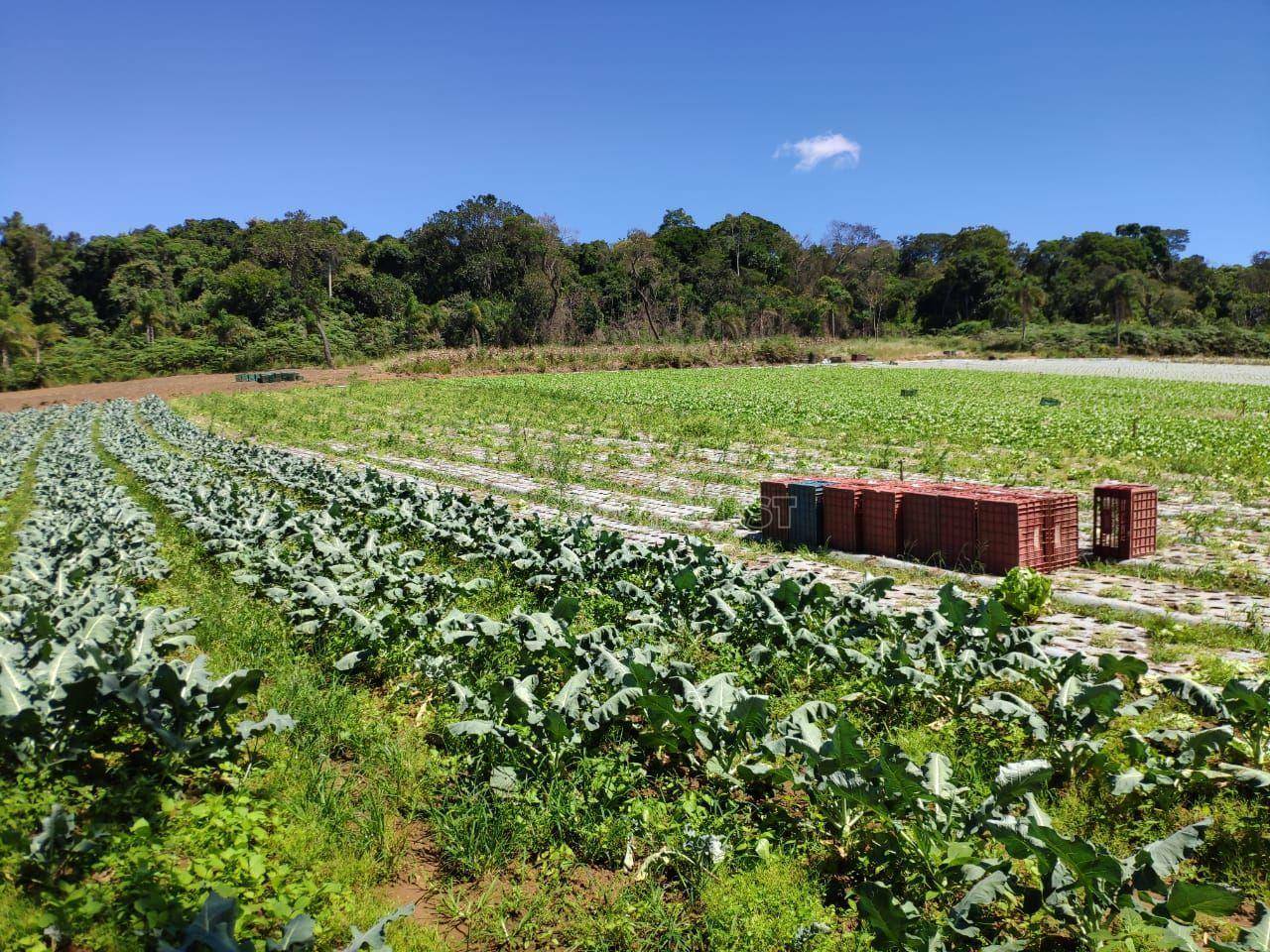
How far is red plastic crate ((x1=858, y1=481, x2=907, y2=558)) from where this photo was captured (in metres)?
7.95

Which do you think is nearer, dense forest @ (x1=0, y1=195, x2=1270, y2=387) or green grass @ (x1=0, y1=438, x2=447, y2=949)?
green grass @ (x1=0, y1=438, x2=447, y2=949)

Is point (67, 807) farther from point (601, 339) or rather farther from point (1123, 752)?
point (601, 339)

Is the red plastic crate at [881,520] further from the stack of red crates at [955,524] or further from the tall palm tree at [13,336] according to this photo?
the tall palm tree at [13,336]

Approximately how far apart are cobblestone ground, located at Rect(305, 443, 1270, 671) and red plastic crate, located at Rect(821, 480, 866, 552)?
45 centimetres

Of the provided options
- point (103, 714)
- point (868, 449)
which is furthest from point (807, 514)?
point (868, 449)

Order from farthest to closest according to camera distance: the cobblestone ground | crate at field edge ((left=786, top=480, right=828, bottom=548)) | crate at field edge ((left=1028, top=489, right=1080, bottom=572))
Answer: crate at field edge ((left=786, top=480, right=828, bottom=548)) < crate at field edge ((left=1028, top=489, right=1080, bottom=572)) < the cobblestone ground

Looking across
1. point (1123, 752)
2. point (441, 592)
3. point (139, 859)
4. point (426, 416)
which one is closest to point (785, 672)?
point (1123, 752)

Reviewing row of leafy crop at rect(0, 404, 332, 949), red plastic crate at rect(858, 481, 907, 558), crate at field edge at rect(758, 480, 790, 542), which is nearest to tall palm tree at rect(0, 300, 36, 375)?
crate at field edge at rect(758, 480, 790, 542)

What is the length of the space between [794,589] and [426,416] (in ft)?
67.3

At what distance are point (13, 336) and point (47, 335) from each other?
5.70 meters

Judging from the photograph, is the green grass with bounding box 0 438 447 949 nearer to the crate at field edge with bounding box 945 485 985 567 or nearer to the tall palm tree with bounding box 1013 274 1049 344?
the crate at field edge with bounding box 945 485 985 567

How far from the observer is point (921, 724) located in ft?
14.2

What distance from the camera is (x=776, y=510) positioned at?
8984mm

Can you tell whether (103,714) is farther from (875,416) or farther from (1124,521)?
(875,416)
